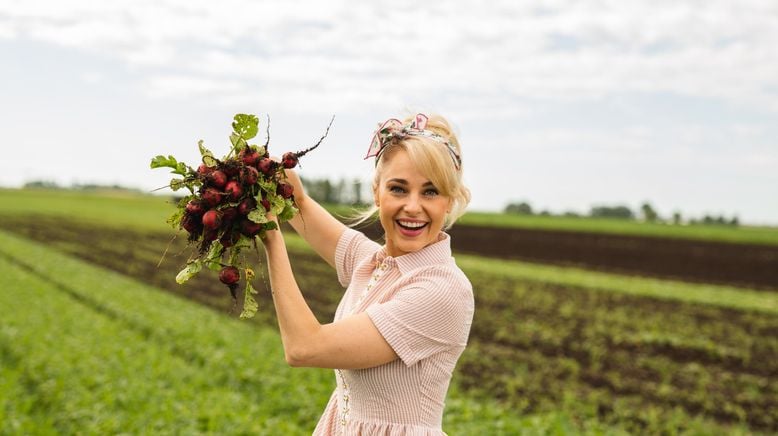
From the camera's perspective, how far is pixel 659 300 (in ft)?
58.1

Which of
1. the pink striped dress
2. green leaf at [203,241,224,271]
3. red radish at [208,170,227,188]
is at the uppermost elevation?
red radish at [208,170,227,188]

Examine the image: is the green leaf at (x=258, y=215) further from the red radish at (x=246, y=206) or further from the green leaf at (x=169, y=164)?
the green leaf at (x=169, y=164)

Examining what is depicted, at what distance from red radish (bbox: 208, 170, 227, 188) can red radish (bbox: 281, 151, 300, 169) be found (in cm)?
25

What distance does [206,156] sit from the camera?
1943mm

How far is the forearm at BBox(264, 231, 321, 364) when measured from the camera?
72.3 inches

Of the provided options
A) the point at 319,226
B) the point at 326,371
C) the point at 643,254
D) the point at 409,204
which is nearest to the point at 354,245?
the point at 319,226

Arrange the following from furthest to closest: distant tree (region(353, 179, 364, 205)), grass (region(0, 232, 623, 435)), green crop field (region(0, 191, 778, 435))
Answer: green crop field (region(0, 191, 778, 435)) < grass (region(0, 232, 623, 435)) < distant tree (region(353, 179, 364, 205))

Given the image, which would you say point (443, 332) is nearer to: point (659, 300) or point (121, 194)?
point (659, 300)

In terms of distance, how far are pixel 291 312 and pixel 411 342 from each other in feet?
1.15

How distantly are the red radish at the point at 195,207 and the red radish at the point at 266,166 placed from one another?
0.60 ft

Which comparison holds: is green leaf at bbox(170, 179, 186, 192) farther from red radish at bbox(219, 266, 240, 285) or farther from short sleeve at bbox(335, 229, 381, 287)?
short sleeve at bbox(335, 229, 381, 287)

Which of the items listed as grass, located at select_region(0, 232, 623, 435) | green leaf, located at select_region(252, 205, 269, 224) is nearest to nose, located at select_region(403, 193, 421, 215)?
green leaf, located at select_region(252, 205, 269, 224)

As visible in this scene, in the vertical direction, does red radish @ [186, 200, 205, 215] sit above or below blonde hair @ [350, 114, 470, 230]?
below

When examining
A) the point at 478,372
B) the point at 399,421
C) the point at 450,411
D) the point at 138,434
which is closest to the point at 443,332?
the point at 399,421
